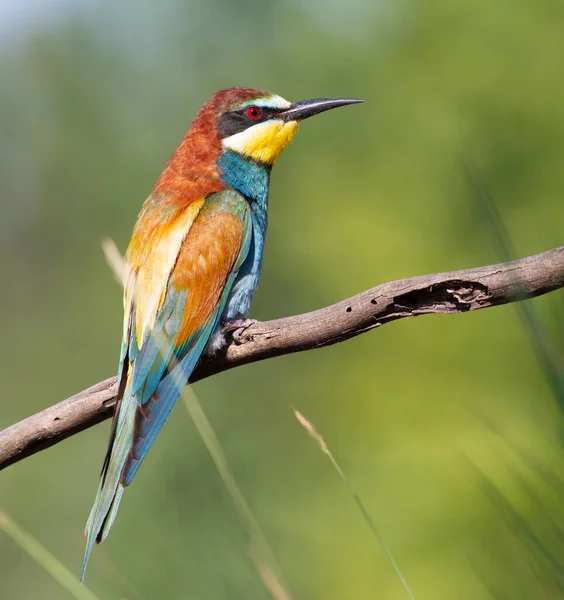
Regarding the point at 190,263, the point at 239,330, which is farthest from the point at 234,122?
the point at 239,330

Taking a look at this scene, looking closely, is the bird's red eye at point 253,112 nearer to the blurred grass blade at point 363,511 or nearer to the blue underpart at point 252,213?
the blue underpart at point 252,213

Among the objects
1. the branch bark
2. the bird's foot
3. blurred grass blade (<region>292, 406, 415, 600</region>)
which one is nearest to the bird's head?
the bird's foot

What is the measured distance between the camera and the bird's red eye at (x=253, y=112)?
386 centimetres

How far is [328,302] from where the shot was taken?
8.72 meters

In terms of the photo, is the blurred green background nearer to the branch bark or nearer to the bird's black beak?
the branch bark

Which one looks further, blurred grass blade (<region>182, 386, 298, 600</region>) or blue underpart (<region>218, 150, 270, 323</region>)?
blue underpart (<region>218, 150, 270, 323</region>)

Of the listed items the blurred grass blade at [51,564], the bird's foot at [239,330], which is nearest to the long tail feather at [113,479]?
the bird's foot at [239,330]

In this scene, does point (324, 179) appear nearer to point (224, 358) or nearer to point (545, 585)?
point (224, 358)

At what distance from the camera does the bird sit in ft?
8.80

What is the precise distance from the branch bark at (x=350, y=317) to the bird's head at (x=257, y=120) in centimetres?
142

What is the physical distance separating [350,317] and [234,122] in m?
1.85

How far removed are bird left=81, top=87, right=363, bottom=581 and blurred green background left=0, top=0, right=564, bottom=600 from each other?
511mm

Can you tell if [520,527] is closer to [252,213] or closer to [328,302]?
[252,213]

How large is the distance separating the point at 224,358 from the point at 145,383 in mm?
275
